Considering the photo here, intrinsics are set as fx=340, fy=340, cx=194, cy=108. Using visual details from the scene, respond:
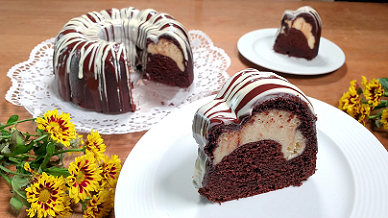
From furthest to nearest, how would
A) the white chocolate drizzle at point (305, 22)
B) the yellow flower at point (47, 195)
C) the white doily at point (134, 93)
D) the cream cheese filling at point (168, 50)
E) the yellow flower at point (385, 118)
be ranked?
the white chocolate drizzle at point (305, 22)
the cream cheese filling at point (168, 50)
the white doily at point (134, 93)
the yellow flower at point (385, 118)
the yellow flower at point (47, 195)

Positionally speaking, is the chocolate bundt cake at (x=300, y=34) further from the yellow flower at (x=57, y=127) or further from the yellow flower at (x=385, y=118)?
the yellow flower at (x=57, y=127)

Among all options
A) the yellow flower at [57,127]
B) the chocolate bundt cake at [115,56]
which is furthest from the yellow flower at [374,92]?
the yellow flower at [57,127]

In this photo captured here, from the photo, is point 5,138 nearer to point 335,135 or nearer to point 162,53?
point 162,53

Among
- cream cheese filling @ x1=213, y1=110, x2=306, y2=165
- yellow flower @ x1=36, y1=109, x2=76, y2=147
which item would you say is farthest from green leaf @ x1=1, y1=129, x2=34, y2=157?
cream cheese filling @ x1=213, y1=110, x2=306, y2=165

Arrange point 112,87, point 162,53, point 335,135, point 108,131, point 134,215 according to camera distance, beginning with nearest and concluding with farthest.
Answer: point 134,215 → point 335,135 → point 108,131 → point 112,87 → point 162,53

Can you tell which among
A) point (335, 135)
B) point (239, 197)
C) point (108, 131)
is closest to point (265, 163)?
point (239, 197)

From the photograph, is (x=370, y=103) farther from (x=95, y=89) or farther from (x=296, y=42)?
(x=95, y=89)
